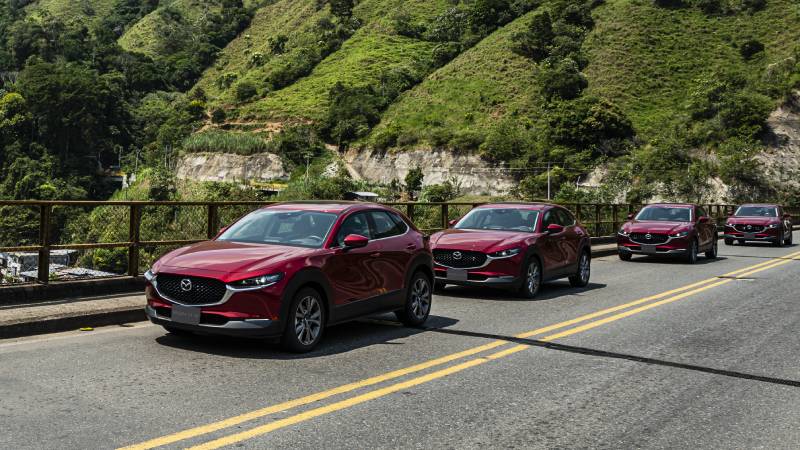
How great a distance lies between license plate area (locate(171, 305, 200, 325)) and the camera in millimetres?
7086

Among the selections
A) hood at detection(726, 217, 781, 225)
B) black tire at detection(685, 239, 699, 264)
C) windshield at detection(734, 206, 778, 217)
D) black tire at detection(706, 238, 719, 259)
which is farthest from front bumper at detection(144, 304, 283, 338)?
windshield at detection(734, 206, 778, 217)

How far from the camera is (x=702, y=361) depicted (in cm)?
753

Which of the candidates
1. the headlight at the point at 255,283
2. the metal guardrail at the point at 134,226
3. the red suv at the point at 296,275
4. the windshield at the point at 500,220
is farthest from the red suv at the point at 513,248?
the headlight at the point at 255,283

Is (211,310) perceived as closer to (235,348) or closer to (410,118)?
(235,348)

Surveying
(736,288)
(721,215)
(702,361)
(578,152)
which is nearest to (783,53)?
(578,152)

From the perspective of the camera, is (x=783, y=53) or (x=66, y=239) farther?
(x=783, y=53)

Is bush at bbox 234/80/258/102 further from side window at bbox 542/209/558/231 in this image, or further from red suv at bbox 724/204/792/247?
side window at bbox 542/209/558/231

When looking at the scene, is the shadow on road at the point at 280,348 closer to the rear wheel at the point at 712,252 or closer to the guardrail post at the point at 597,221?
the rear wheel at the point at 712,252

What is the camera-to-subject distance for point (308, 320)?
7578 mm

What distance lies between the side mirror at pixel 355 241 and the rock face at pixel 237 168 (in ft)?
343

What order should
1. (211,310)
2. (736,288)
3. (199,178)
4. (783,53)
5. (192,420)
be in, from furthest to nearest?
1. (199,178)
2. (783,53)
3. (736,288)
4. (211,310)
5. (192,420)

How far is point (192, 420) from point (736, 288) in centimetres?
1156

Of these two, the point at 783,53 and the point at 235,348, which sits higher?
the point at 783,53

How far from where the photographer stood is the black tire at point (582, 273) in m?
14.1
